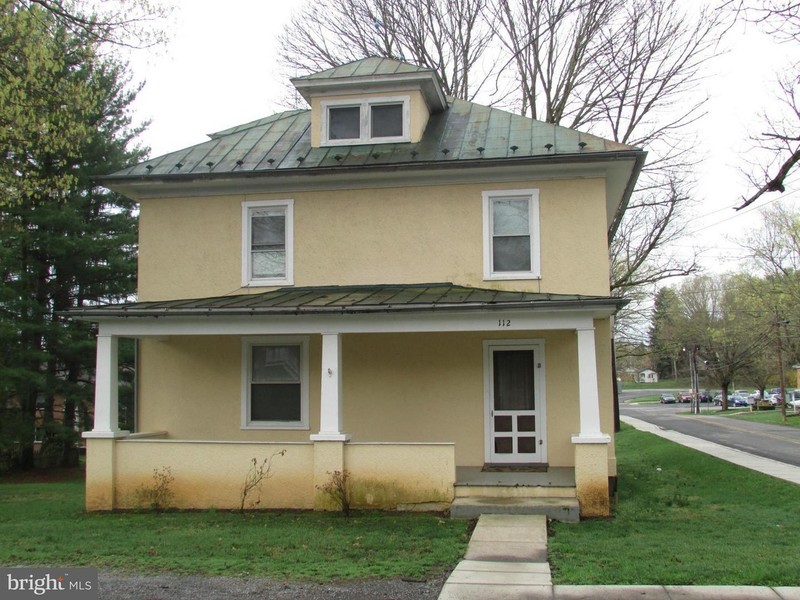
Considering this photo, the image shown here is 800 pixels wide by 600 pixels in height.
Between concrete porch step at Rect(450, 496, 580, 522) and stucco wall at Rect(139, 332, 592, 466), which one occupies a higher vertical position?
stucco wall at Rect(139, 332, 592, 466)

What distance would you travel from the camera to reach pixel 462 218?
13.4 m

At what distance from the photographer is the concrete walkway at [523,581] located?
6520 mm

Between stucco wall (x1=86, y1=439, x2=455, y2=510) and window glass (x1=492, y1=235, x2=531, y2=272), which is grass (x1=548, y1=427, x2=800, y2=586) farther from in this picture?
window glass (x1=492, y1=235, x2=531, y2=272)

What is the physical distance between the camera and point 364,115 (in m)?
14.8

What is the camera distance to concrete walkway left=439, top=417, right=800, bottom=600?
652 cm

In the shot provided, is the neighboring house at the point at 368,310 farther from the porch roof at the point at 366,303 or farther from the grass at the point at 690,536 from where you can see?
the grass at the point at 690,536

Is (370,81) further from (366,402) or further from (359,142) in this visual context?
(366,402)

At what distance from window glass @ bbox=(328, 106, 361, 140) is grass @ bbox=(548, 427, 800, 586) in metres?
8.42

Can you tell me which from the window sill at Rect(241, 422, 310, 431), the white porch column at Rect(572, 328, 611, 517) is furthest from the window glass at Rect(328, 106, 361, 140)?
the white porch column at Rect(572, 328, 611, 517)

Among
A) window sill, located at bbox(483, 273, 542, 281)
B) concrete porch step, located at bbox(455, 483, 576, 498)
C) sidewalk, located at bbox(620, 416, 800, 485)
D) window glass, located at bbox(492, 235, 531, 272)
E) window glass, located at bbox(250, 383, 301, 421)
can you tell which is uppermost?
window glass, located at bbox(492, 235, 531, 272)

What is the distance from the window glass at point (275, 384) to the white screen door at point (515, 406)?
3460 millimetres

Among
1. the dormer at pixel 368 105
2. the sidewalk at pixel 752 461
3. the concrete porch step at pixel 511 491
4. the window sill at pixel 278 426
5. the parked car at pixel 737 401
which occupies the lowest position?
the parked car at pixel 737 401

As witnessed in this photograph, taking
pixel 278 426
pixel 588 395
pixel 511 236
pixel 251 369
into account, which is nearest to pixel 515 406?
pixel 588 395

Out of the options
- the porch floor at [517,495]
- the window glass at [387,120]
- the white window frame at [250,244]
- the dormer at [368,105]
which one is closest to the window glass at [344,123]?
the dormer at [368,105]
